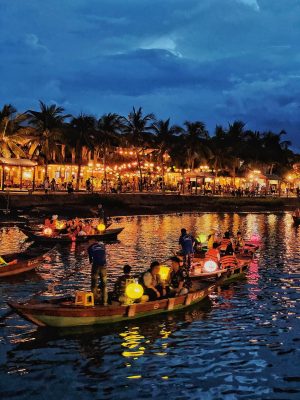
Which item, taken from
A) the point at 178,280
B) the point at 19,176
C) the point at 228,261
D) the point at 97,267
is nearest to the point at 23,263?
the point at 97,267

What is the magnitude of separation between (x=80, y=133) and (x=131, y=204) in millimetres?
13364

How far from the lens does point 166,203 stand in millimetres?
76875

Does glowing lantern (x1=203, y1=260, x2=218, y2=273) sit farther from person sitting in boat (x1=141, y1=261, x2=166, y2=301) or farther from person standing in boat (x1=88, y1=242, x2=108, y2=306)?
person standing in boat (x1=88, y1=242, x2=108, y2=306)

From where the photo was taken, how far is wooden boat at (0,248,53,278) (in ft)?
79.5

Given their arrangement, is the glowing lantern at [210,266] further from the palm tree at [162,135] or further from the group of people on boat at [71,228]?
the palm tree at [162,135]

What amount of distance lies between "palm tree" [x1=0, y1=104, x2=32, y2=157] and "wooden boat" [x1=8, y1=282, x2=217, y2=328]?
5163 cm

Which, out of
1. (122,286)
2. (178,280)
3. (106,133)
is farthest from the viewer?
(106,133)

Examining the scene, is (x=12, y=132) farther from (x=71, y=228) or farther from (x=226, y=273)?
(x=226, y=273)

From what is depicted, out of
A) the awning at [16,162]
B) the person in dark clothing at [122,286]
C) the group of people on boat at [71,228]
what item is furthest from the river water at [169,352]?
the awning at [16,162]

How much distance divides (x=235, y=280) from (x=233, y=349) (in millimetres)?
10136

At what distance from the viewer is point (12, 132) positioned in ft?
220

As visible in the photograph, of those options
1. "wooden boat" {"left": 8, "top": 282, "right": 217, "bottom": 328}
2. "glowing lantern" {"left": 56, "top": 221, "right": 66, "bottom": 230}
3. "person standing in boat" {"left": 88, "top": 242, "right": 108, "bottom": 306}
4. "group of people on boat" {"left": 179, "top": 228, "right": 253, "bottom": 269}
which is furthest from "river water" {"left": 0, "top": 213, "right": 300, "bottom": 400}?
"glowing lantern" {"left": 56, "top": 221, "right": 66, "bottom": 230}

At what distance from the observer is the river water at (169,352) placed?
1216cm

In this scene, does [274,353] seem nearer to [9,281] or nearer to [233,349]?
[233,349]
